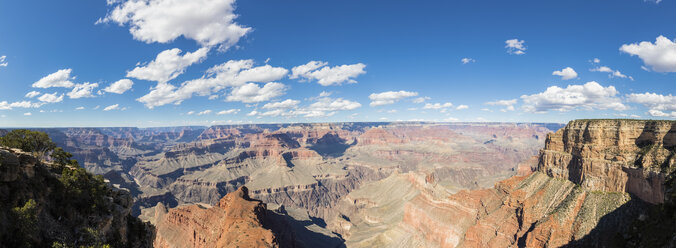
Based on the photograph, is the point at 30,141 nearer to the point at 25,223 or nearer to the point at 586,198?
the point at 25,223

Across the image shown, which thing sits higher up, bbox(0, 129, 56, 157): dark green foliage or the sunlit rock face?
bbox(0, 129, 56, 157): dark green foliage

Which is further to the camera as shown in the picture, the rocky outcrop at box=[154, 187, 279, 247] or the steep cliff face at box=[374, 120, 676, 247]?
the rocky outcrop at box=[154, 187, 279, 247]

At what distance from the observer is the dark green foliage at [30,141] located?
32897mm

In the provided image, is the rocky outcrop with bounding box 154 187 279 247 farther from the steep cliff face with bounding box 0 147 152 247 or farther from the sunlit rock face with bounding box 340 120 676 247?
the sunlit rock face with bounding box 340 120 676 247

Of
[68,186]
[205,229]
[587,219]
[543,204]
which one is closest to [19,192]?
[68,186]

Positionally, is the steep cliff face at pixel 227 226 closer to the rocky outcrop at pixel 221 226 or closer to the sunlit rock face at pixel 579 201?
the rocky outcrop at pixel 221 226

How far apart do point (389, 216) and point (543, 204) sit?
84428 mm

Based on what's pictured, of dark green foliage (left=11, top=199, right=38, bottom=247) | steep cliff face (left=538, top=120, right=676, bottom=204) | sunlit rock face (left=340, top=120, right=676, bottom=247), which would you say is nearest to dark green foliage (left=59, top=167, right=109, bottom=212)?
dark green foliage (left=11, top=199, right=38, bottom=247)

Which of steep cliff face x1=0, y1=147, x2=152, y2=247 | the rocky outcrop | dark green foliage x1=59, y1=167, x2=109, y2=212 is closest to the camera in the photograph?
steep cliff face x1=0, y1=147, x2=152, y2=247

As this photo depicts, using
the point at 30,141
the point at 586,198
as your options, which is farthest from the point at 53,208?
the point at 586,198

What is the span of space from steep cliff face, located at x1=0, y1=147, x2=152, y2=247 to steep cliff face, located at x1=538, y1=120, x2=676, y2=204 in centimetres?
8649

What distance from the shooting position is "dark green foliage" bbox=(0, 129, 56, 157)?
3290cm

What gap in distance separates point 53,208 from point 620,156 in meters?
97.3

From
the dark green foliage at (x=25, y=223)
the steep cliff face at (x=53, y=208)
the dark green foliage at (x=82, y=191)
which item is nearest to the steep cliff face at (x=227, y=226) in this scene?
the steep cliff face at (x=53, y=208)
